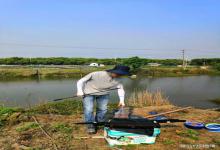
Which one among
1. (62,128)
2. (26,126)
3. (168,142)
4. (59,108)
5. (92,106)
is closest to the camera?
(168,142)

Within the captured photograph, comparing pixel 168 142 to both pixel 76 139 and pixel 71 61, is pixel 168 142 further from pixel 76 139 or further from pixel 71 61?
pixel 71 61

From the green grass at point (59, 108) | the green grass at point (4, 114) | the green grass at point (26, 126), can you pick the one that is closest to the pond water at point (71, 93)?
the green grass at point (59, 108)

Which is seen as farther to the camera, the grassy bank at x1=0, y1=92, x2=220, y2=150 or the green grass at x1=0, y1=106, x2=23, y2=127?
the green grass at x1=0, y1=106, x2=23, y2=127

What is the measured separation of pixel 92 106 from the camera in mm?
4609

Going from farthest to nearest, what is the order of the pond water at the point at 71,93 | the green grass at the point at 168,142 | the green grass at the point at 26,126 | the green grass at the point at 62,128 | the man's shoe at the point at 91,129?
the pond water at the point at 71,93 → the green grass at the point at 26,126 → the green grass at the point at 62,128 → the man's shoe at the point at 91,129 → the green grass at the point at 168,142

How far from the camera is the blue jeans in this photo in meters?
4.59

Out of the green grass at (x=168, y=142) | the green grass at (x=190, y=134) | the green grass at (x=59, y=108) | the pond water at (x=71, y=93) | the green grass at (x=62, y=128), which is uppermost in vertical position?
the green grass at (x=62, y=128)

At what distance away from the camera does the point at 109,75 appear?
14.9ft

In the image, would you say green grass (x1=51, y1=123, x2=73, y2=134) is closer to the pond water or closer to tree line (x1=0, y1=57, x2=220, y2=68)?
the pond water

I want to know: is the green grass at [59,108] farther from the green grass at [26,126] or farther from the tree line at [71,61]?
the tree line at [71,61]

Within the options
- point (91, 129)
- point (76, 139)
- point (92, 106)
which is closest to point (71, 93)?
point (92, 106)

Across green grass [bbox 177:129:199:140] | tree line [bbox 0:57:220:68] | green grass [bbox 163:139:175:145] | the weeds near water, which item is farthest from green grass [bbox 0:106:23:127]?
tree line [bbox 0:57:220:68]

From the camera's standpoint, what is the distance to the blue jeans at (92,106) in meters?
4.59

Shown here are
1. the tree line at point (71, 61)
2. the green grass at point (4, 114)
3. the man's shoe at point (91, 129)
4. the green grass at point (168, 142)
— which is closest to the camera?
the green grass at point (168, 142)
